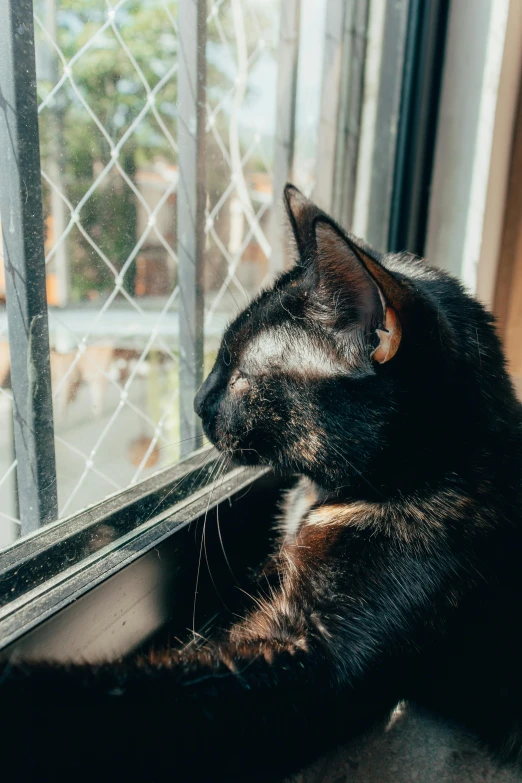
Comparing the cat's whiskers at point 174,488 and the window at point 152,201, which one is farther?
the cat's whiskers at point 174,488

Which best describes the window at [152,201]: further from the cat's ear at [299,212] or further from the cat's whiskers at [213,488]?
the cat's ear at [299,212]

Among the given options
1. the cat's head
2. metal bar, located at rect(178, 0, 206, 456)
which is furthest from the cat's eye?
metal bar, located at rect(178, 0, 206, 456)

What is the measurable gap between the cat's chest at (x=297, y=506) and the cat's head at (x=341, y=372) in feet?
0.32

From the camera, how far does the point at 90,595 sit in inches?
21.7

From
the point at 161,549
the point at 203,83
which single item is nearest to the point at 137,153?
the point at 203,83

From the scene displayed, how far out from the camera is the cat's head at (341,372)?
0.59 meters

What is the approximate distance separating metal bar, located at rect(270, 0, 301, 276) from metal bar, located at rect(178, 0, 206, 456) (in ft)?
0.58

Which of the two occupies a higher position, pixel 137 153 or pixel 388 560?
pixel 137 153

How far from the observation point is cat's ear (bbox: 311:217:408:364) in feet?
1.78

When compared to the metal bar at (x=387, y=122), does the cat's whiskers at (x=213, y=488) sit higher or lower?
lower

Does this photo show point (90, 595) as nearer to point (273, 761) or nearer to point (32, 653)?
point (32, 653)

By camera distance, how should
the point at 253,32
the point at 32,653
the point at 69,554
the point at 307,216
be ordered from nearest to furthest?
the point at 32,653, the point at 69,554, the point at 307,216, the point at 253,32

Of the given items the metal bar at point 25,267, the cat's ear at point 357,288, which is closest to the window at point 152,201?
the metal bar at point 25,267

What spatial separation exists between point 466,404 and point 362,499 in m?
0.16
